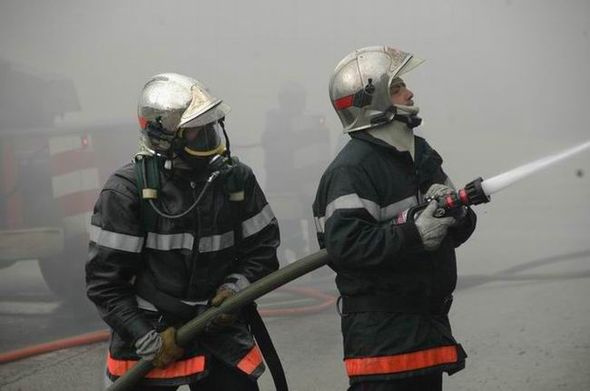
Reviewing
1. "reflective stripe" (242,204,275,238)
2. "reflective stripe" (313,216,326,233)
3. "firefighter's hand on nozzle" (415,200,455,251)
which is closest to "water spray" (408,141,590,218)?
"firefighter's hand on nozzle" (415,200,455,251)

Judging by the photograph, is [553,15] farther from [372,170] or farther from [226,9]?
[372,170]

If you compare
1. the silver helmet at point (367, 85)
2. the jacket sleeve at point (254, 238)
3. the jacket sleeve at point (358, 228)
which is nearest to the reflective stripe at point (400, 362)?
the jacket sleeve at point (358, 228)

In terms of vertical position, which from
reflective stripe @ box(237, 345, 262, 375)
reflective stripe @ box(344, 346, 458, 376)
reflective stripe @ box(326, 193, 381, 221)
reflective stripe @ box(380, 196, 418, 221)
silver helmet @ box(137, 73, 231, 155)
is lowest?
reflective stripe @ box(237, 345, 262, 375)

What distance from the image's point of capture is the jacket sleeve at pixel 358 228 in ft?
8.47

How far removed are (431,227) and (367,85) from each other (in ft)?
1.73

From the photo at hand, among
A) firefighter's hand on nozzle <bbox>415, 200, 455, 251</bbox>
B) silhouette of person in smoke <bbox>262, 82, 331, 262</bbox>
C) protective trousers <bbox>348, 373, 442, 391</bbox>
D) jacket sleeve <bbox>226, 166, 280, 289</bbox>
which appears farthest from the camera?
silhouette of person in smoke <bbox>262, 82, 331, 262</bbox>

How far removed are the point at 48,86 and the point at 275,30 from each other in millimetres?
1721

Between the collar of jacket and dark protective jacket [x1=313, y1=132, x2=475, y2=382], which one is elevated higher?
the collar of jacket

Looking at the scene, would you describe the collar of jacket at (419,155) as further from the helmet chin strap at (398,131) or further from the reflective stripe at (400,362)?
the reflective stripe at (400,362)

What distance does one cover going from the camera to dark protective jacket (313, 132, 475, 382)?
261 centimetres

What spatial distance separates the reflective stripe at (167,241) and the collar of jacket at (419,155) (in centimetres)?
65

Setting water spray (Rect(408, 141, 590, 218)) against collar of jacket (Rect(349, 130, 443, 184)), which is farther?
collar of jacket (Rect(349, 130, 443, 184))

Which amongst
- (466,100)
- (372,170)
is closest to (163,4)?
(466,100)

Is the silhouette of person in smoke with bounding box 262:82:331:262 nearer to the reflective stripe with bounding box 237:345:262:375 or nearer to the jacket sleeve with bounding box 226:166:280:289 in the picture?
the jacket sleeve with bounding box 226:166:280:289
